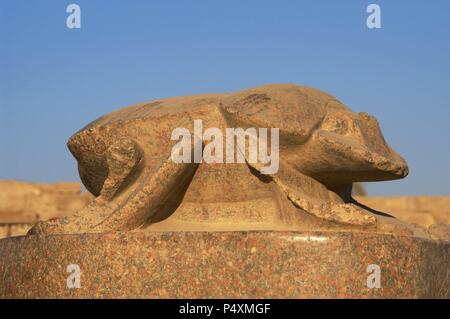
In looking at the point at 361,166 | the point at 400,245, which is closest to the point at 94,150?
the point at 361,166

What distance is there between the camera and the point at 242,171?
247 inches

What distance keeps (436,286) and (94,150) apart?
262 cm

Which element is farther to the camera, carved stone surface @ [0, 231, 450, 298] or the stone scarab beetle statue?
the stone scarab beetle statue

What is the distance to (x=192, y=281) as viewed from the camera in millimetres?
5633

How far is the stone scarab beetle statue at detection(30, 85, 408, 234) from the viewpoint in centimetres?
602

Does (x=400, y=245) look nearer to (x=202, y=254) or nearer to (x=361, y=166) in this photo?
(x=361, y=166)

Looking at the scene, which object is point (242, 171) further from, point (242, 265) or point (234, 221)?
point (242, 265)

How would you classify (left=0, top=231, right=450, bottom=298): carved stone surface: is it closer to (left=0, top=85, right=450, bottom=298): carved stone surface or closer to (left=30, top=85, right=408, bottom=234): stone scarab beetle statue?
(left=0, top=85, right=450, bottom=298): carved stone surface

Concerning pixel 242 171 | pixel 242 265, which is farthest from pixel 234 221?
pixel 242 265

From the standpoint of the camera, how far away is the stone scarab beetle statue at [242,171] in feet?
19.7

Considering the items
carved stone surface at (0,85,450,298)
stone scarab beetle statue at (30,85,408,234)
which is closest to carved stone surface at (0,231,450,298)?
carved stone surface at (0,85,450,298)

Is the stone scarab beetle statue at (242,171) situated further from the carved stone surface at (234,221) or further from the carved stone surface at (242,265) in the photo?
the carved stone surface at (242,265)

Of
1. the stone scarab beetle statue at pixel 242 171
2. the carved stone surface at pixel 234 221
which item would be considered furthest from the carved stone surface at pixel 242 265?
the stone scarab beetle statue at pixel 242 171

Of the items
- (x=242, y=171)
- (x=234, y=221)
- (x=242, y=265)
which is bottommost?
(x=242, y=265)
